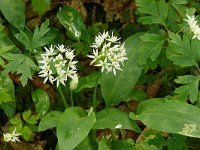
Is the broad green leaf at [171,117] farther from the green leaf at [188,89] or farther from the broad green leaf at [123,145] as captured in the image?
the broad green leaf at [123,145]

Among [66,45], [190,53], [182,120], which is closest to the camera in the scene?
[182,120]

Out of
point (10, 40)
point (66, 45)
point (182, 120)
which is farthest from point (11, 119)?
point (182, 120)

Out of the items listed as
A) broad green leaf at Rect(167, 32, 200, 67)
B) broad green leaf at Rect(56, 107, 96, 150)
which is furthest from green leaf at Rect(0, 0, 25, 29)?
broad green leaf at Rect(167, 32, 200, 67)

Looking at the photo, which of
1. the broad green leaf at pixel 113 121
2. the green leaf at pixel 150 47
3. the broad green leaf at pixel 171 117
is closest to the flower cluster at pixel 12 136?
the broad green leaf at pixel 113 121

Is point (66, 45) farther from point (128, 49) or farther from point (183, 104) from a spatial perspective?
point (183, 104)

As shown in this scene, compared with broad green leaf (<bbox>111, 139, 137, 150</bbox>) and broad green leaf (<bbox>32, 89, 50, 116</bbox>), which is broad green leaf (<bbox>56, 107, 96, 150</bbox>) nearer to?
broad green leaf (<bbox>111, 139, 137, 150</bbox>)

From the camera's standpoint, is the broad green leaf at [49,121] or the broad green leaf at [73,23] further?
the broad green leaf at [73,23]

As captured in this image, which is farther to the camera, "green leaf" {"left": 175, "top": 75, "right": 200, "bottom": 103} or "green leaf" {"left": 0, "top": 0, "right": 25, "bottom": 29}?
"green leaf" {"left": 0, "top": 0, "right": 25, "bottom": 29}
